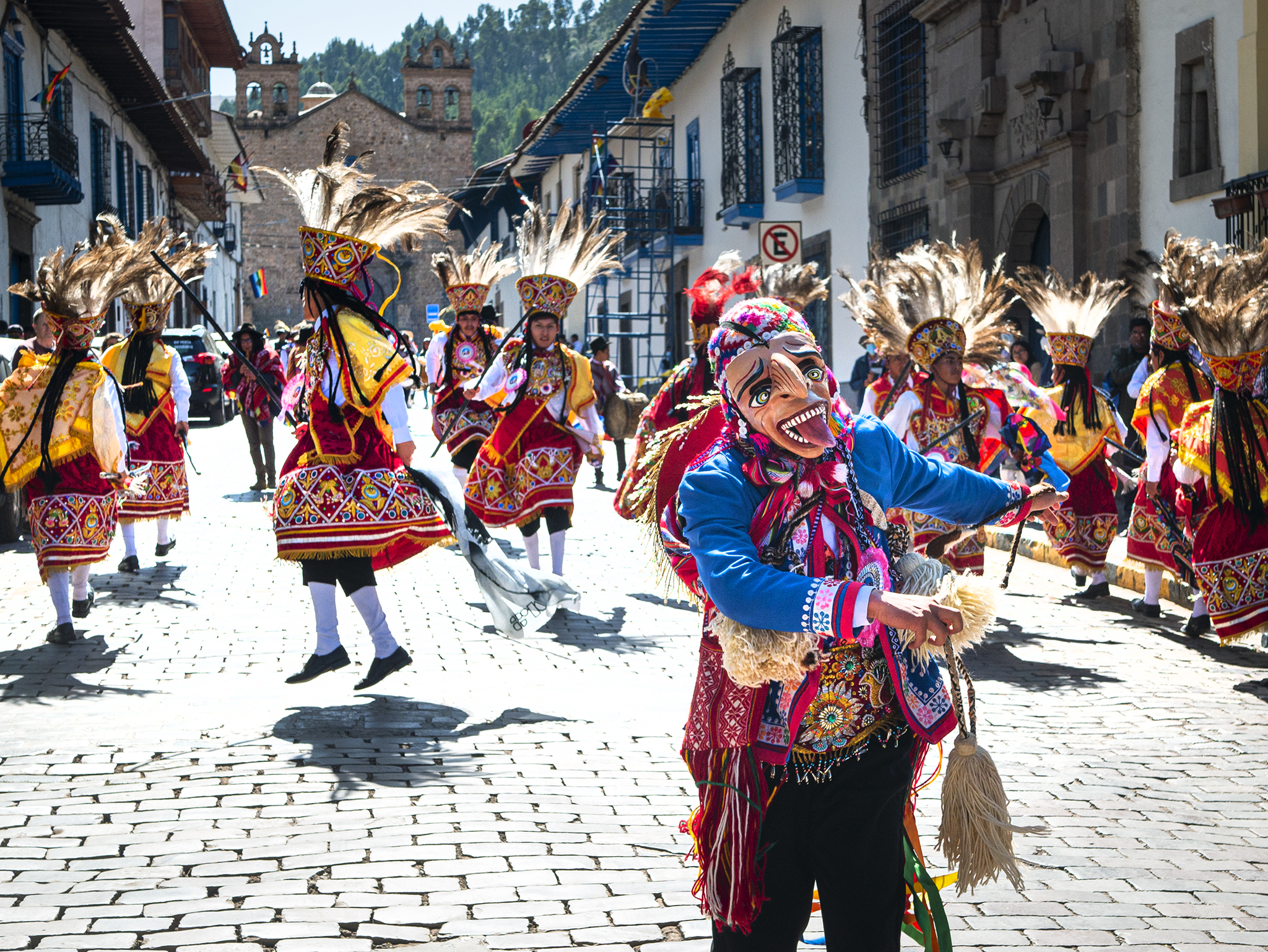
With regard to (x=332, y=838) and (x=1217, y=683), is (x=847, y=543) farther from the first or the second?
(x=1217, y=683)

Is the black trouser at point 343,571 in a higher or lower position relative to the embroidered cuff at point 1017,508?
lower

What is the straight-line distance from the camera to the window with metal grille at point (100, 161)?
95.3 ft

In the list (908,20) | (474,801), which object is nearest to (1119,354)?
(908,20)

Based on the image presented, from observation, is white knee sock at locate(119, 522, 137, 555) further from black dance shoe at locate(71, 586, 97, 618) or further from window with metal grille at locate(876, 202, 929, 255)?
window with metal grille at locate(876, 202, 929, 255)

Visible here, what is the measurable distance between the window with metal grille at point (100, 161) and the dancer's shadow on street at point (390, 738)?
25.1 m

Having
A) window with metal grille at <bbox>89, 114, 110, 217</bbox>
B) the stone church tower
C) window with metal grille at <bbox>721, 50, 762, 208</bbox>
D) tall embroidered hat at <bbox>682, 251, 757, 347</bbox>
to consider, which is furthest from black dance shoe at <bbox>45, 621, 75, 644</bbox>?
the stone church tower

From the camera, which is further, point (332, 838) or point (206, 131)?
point (206, 131)

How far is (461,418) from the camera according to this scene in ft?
39.9

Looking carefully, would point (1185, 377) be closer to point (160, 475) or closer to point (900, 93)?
point (160, 475)

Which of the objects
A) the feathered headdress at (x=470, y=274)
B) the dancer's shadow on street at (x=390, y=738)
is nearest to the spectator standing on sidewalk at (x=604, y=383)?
the feathered headdress at (x=470, y=274)

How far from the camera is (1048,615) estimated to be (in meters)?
9.35

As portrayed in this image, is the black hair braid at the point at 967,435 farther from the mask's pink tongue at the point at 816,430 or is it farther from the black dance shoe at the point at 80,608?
the black dance shoe at the point at 80,608

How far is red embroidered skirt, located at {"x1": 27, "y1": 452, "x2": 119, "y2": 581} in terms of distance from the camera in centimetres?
798

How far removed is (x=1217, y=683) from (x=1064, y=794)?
95.6 inches
